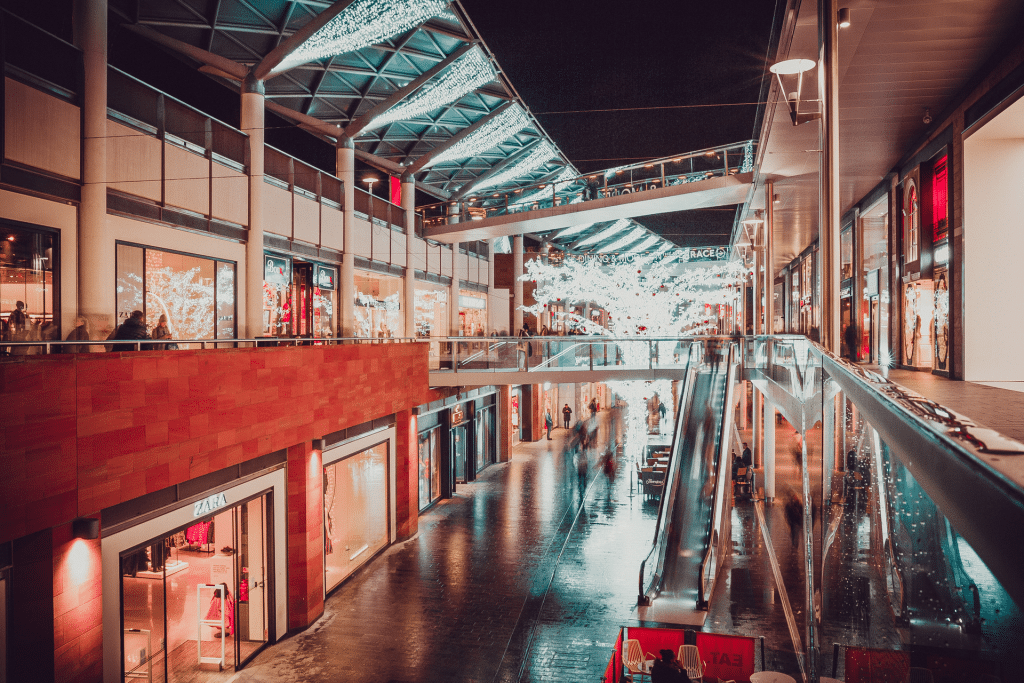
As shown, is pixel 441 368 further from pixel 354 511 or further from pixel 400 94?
pixel 400 94

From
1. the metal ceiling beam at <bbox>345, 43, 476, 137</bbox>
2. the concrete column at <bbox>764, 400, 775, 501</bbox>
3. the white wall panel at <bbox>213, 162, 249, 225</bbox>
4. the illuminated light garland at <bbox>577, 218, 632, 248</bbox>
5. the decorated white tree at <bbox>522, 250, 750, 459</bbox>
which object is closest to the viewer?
the white wall panel at <bbox>213, 162, 249, 225</bbox>

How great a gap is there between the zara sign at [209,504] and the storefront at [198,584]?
0.05ft

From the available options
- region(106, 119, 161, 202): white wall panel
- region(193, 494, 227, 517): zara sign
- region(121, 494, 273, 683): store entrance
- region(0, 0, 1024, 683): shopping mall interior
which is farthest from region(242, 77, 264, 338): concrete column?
region(193, 494, 227, 517): zara sign

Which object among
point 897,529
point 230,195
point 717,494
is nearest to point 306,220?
point 230,195

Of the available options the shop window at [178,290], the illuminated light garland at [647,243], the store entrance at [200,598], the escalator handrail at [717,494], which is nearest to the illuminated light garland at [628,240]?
the illuminated light garland at [647,243]

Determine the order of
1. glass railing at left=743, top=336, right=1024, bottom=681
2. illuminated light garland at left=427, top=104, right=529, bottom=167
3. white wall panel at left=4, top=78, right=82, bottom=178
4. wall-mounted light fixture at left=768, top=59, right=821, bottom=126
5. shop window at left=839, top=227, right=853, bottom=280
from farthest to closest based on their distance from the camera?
illuminated light garland at left=427, top=104, right=529, bottom=167 → shop window at left=839, top=227, right=853, bottom=280 → white wall panel at left=4, top=78, right=82, bottom=178 → wall-mounted light fixture at left=768, top=59, right=821, bottom=126 → glass railing at left=743, top=336, right=1024, bottom=681

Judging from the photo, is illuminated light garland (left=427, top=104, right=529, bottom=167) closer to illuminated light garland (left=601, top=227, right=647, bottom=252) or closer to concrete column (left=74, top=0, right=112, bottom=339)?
concrete column (left=74, top=0, right=112, bottom=339)

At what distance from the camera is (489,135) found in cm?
2212

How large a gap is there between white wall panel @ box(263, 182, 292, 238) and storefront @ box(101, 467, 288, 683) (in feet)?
21.4

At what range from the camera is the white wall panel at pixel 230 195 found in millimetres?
→ 13250

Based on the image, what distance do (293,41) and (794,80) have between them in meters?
9.92

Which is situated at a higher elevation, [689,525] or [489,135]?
[489,135]

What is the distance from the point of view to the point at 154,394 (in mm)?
7938

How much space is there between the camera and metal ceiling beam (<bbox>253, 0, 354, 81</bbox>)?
1331 centimetres
